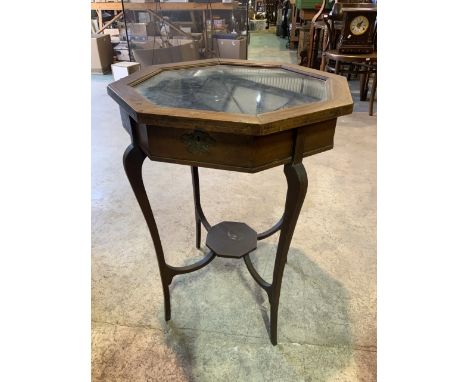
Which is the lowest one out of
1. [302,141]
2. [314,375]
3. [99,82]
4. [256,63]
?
[314,375]

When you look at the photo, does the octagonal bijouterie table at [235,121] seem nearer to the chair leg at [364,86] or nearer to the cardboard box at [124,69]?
the chair leg at [364,86]

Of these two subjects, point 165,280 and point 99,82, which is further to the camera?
point 99,82

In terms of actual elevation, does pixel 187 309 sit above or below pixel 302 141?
below

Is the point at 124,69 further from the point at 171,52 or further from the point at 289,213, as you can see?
the point at 289,213

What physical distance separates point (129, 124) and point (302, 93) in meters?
0.49

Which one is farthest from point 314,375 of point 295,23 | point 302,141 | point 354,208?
point 295,23

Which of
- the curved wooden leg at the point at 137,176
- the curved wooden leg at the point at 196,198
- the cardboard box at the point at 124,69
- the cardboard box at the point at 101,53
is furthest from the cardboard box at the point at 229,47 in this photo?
the curved wooden leg at the point at 137,176

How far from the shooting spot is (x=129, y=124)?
0.91 meters

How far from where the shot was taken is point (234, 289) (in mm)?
1449

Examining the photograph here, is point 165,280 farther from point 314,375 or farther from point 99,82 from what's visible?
point 99,82

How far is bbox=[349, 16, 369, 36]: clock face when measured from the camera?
116 inches

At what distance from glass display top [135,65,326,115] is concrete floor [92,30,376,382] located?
33.4 inches

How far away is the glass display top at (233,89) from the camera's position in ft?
2.85

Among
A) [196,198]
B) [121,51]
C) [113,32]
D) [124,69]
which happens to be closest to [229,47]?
[124,69]
